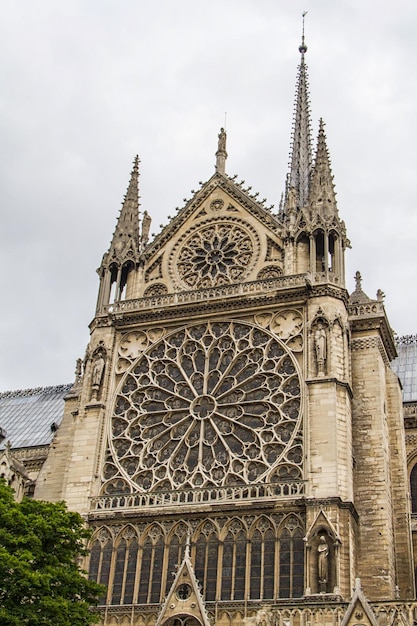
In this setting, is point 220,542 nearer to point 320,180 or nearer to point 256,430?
point 256,430

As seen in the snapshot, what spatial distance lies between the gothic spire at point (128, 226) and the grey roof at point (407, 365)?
13.7 m

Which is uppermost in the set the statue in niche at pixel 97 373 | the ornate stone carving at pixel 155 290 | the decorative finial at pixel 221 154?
the decorative finial at pixel 221 154

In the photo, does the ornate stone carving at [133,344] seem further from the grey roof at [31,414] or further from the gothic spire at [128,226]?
the grey roof at [31,414]

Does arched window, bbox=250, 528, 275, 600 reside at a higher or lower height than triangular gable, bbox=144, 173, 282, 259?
lower

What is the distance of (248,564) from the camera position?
29109mm

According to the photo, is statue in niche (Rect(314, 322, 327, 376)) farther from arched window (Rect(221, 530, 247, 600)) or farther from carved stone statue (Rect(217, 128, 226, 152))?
carved stone statue (Rect(217, 128, 226, 152))

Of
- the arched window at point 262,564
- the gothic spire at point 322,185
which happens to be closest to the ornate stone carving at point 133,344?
the gothic spire at point 322,185

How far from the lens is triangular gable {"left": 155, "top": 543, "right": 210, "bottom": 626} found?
27484 mm

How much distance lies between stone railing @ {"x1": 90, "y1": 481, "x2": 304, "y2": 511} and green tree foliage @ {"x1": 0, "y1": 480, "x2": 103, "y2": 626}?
5.04 meters

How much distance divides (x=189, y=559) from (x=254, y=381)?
7102 millimetres

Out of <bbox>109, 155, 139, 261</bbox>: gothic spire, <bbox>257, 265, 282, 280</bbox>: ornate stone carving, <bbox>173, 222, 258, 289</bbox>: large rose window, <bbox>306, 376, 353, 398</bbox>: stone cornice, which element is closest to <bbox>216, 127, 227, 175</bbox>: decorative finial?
<bbox>173, 222, 258, 289</bbox>: large rose window

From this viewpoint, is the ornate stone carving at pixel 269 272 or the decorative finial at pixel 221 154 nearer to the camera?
the ornate stone carving at pixel 269 272

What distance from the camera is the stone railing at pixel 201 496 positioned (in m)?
29.9

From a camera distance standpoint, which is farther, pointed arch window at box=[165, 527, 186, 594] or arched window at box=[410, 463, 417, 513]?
arched window at box=[410, 463, 417, 513]
